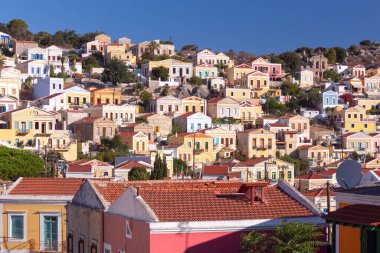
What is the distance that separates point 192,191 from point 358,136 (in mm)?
77944

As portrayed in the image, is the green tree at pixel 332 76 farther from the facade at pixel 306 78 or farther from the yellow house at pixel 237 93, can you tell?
the yellow house at pixel 237 93

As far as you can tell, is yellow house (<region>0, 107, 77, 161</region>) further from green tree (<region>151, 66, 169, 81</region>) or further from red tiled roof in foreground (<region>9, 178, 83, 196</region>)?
red tiled roof in foreground (<region>9, 178, 83, 196</region>)

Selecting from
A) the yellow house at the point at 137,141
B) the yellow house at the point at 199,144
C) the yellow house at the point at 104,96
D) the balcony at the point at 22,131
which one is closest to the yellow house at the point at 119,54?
the yellow house at the point at 104,96

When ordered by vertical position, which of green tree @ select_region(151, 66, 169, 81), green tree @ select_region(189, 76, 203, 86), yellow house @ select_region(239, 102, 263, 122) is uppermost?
green tree @ select_region(151, 66, 169, 81)

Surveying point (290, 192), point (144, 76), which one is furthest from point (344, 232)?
point (144, 76)

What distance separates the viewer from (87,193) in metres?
22.3

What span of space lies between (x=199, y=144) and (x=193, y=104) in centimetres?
1522

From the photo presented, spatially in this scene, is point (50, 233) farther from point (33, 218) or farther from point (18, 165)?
point (18, 165)

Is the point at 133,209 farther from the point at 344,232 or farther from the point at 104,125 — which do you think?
the point at 104,125

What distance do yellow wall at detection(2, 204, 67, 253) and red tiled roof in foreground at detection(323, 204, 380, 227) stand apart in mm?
11756

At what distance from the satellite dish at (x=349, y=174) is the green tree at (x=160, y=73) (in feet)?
306

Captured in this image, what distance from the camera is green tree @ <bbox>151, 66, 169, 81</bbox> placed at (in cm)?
11088

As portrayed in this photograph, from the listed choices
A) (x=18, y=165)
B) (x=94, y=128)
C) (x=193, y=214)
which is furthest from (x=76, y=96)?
(x=193, y=214)

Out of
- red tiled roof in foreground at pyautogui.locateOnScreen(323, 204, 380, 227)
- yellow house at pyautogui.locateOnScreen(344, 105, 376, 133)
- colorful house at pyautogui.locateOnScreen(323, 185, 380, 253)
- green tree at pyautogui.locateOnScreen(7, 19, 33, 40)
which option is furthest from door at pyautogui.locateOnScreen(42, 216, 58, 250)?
green tree at pyautogui.locateOnScreen(7, 19, 33, 40)
